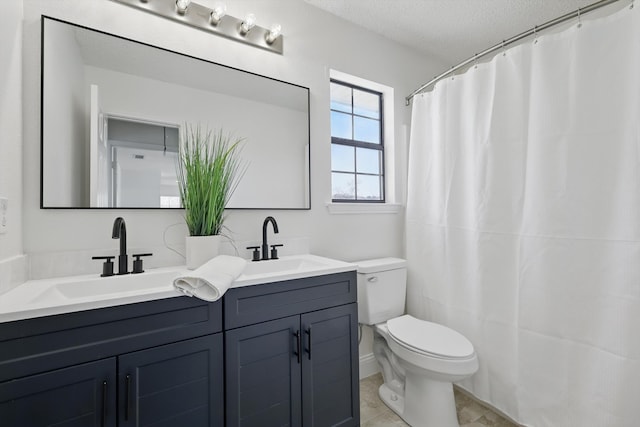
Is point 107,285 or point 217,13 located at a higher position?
point 217,13

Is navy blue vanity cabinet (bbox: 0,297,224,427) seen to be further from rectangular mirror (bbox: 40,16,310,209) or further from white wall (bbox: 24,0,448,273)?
rectangular mirror (bbox: 40,16,310,209)

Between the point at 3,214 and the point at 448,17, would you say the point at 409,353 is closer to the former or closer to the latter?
the point at 3,214

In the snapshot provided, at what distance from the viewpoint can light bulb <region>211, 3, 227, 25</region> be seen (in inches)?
59.6

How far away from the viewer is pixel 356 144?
7.24ft

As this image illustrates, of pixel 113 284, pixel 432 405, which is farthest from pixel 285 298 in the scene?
pixel 432 405

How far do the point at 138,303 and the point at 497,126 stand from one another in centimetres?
186

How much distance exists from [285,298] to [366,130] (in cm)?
154

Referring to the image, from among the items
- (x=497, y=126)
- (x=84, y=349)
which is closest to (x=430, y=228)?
(x=497, y=126)

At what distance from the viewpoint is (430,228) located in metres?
2.00

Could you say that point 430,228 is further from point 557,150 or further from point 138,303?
point 138,303

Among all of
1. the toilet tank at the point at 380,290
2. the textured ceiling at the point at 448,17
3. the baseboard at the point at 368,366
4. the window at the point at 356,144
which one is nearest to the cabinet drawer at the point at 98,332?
the toilet tank at the point at 380,290

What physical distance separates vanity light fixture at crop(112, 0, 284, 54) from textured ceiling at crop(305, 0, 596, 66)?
45cm

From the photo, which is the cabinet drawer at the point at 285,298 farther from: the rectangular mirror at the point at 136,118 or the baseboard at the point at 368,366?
the baseboard at the point at 368,366

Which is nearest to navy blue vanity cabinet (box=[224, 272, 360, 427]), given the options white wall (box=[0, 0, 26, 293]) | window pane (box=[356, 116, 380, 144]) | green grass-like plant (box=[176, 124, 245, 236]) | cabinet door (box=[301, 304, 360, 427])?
cabinet door (box=[301, 304, 360, 427])
